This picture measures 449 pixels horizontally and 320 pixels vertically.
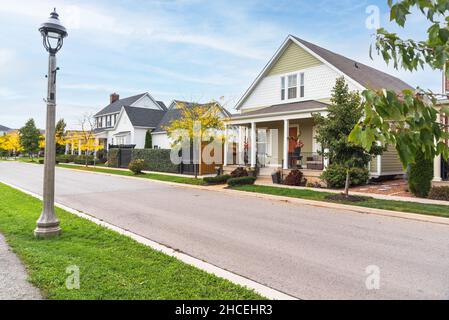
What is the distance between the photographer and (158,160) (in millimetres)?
27734

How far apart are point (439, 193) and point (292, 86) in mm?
11330

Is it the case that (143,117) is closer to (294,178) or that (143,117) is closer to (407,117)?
(294,178)

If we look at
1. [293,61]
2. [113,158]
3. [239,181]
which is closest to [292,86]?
[293,61]

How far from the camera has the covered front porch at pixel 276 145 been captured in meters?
18.7

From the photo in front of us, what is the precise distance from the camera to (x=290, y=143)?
21.5 metres

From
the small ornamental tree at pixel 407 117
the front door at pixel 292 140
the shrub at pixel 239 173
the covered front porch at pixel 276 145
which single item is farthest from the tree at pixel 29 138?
the small ornamental tree at pixel 407 117

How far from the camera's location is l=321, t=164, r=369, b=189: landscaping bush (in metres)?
14.9

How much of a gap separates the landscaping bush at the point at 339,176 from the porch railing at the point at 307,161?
2143 mm

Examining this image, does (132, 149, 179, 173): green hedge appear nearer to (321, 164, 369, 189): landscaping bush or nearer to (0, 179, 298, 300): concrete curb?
(321, 164, 369, 189): landscaping bush

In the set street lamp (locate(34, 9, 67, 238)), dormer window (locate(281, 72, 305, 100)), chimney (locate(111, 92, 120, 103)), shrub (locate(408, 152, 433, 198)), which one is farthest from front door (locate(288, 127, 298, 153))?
chimney (locate(111, 92, 120, 103))

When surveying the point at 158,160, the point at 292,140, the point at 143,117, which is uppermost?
the point at 143,117
